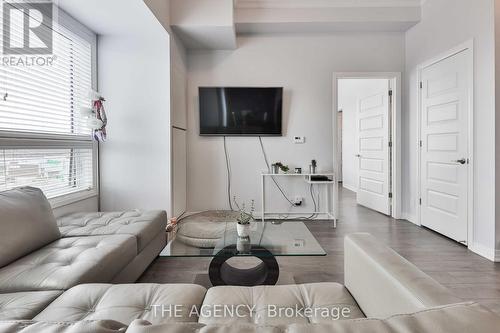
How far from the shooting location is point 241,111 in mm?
3943

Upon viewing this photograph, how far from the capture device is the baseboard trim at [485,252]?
2514mm

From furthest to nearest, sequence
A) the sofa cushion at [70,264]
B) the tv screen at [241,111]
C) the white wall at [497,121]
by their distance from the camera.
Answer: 1. the tv screen at [241,111]
2. the white wall at [497,121]
3. the sofa cushion at [70,264]

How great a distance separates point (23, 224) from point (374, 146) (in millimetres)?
4564

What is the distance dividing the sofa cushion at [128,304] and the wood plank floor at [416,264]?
1.03 meters

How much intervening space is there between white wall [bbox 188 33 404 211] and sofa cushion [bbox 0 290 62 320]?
2.89 m

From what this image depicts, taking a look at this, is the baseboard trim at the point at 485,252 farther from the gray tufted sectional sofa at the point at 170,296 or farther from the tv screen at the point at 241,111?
the tv screen at the point at 241,111

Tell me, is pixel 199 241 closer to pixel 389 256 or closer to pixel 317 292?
pixel 317 292

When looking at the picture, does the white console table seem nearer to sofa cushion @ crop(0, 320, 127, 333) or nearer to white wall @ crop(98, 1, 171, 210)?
white wall @ crop(98, 1, 171, 210)

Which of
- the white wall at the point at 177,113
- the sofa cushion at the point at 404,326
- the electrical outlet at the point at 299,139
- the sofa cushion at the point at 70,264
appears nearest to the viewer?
the sofa cushion at the point at 404,326

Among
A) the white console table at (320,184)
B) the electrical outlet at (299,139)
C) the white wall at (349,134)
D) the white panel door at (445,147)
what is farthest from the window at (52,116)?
the white wall at (349,134)

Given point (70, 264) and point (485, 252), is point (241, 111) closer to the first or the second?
point (70, 264)

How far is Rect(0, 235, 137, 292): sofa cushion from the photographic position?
1289 millimetres

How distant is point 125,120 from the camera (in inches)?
132

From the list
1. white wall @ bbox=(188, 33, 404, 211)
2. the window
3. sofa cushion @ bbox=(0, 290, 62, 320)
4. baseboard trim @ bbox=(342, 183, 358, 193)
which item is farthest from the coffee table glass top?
baseboard trim @ bbox=(342, 183, 358, 193)
